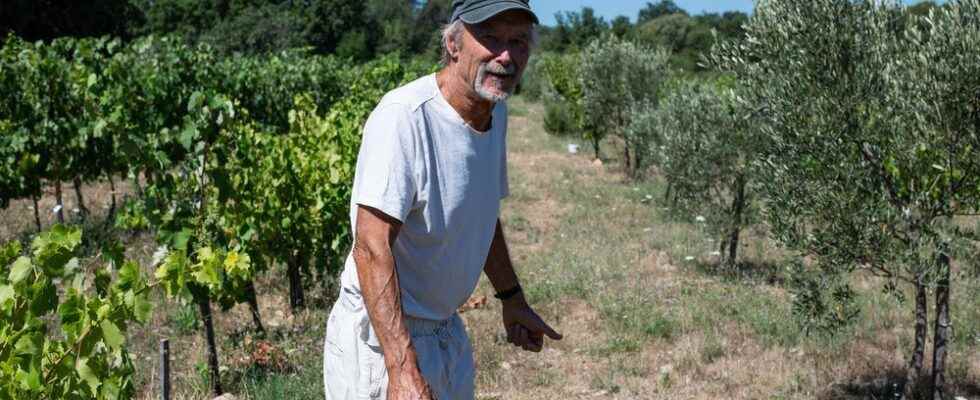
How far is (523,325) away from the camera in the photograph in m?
3.10

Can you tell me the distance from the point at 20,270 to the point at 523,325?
152 centimetres

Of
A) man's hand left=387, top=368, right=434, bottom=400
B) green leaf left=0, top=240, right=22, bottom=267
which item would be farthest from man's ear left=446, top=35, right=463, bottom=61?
green leaf left=0, top=240, right=22, bottom=267

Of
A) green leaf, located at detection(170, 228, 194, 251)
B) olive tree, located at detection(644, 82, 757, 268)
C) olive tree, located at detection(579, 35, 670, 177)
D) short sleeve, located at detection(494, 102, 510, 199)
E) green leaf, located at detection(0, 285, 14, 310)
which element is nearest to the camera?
short sleeve, located at detection(494, 102, 510, 199)

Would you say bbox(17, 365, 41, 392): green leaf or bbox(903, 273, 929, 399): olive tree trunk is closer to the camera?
bbox(17, 365, 41, 392): green leaf

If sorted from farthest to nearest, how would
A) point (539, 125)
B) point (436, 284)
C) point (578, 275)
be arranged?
1. point (539, 125)
2. point (578, 275)
3. point (436, 284)

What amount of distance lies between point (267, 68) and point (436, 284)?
15.4 metres

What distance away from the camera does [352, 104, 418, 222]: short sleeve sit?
2.30m

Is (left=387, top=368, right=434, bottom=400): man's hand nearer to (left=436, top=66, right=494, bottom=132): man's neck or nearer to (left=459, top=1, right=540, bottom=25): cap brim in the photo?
(left=436, top=66, right=494, bottom=132): man's neck

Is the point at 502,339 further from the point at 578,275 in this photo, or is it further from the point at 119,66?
the point at 119,66

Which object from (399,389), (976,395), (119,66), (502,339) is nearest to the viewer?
(399,389)

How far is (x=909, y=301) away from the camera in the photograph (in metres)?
8.02

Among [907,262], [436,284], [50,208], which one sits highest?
[436,284]

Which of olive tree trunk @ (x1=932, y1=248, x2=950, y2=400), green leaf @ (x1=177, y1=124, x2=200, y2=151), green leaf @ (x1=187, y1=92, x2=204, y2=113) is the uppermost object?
green leaf @ (x1=187, y1=92, x2=204, y2=113)

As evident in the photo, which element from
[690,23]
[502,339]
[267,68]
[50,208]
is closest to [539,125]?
[267,68]
